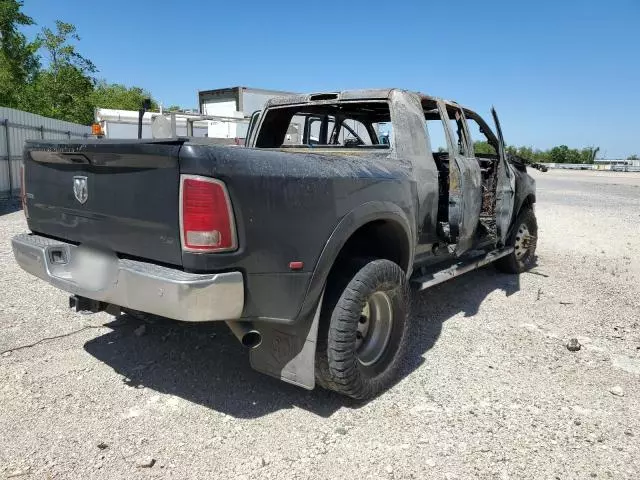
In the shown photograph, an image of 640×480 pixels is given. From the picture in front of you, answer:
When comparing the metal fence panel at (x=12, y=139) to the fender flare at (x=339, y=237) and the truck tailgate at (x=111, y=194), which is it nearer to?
the truck tailgate at (x=111, y=194)

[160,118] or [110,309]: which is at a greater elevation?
[160,118]

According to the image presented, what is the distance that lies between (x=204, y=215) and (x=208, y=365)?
166cm

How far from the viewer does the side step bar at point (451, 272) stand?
3948 millimetres

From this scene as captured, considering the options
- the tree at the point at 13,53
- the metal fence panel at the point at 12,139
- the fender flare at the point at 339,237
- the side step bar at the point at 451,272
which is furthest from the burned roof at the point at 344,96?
the tree at the point at 13,53

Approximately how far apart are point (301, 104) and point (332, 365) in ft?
8.55

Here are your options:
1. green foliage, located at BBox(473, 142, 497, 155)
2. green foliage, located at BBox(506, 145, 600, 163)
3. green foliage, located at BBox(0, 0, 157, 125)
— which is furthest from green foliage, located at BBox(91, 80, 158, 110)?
green foliage, located at BBox(506, 145, 600, 163)

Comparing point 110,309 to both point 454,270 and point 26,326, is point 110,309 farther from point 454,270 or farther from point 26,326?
point 454,270

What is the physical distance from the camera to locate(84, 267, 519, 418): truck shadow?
311cm

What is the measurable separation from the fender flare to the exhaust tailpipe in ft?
0.81

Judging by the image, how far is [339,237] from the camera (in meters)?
2.79

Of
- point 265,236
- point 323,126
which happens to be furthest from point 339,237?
point 323,126

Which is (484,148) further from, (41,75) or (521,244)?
(41,75)

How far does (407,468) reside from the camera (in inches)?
98.2

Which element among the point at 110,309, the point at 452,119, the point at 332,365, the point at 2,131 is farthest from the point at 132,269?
the point at 2,131
